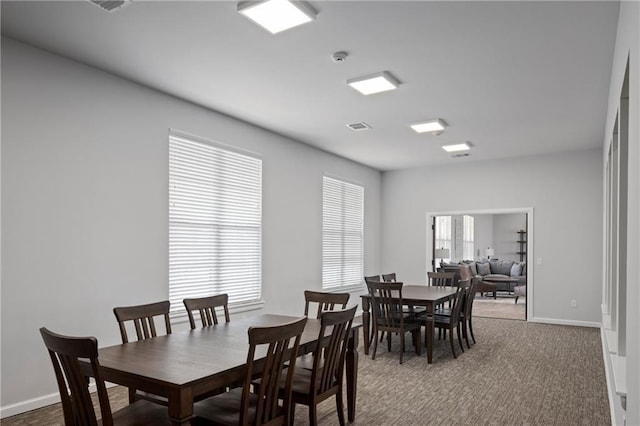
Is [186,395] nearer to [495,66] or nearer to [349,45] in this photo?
[349,45]

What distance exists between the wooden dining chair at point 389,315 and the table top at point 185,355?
78.0 inches

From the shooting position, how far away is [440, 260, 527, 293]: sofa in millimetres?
11078

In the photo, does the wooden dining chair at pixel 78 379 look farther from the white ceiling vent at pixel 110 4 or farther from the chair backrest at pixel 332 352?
the white ceiling vent at pixel 110 4

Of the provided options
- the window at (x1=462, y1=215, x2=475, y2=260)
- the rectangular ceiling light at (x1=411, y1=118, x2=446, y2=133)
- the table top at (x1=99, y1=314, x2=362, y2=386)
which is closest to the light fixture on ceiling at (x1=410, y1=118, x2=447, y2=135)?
the rectangular ceiling light at (x1=411, y1=118, x2=446, y2=133)

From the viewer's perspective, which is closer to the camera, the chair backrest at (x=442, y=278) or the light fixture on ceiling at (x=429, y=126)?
the light fixture on ceiling at (x=429, y=126)

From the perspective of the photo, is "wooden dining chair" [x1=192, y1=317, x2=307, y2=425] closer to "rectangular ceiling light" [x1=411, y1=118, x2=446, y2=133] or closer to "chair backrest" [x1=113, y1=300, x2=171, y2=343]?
"chair backrest" [x1=113, y1=300, x2=171, y2=343]

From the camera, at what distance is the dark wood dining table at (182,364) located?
2000 millimetres

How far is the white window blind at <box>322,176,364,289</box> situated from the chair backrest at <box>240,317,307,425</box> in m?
4.94

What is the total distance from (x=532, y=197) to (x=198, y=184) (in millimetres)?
5791

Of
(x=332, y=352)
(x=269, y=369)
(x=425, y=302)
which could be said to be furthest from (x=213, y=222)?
(x=269, y=369)

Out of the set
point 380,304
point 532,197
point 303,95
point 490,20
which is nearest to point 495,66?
point 490,20

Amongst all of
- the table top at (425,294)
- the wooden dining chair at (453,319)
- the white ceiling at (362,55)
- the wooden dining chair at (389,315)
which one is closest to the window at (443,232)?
the table top at (425,294)

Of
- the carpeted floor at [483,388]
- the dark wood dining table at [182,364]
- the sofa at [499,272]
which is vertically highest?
the dark wood dining table at [182,364]

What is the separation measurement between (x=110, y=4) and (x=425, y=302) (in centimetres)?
407
